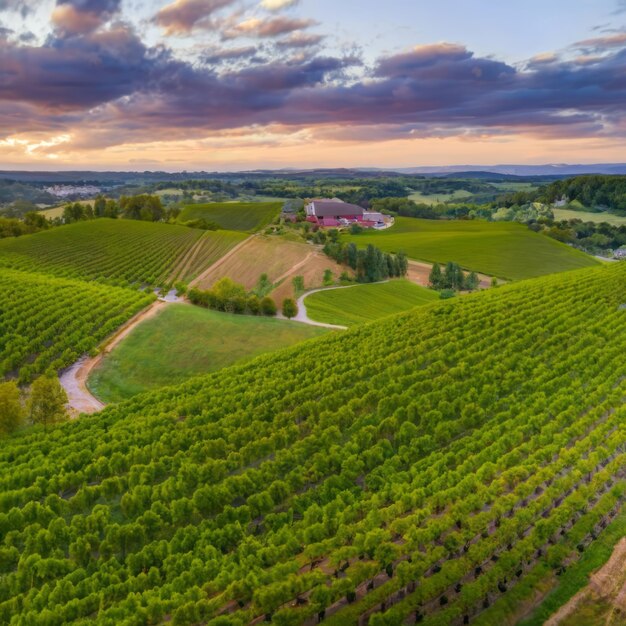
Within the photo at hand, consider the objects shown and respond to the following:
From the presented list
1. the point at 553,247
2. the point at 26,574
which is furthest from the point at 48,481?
the point at 553,247

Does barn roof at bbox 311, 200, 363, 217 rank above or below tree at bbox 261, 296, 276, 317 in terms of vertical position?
above

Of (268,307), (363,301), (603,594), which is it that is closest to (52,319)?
(268,307)

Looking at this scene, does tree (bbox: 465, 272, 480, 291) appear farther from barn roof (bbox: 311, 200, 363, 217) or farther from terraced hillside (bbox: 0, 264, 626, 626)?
barn roof (bbox: 311, 200, 363, 217)

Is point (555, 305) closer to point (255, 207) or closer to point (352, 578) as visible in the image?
point (352, 578)

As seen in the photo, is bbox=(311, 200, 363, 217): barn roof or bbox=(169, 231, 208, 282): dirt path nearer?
bbox=(169, 231, 208, 282): dirt path

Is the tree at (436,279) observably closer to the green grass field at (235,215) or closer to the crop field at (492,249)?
the crop field at (492,249)

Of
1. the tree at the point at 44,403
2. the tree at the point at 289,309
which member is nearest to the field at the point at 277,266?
the tree at the point at 289,309

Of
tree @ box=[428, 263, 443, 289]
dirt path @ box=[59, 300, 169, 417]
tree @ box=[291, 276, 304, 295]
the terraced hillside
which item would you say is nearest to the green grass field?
tree @ box=[428, 263, 443, 289]
